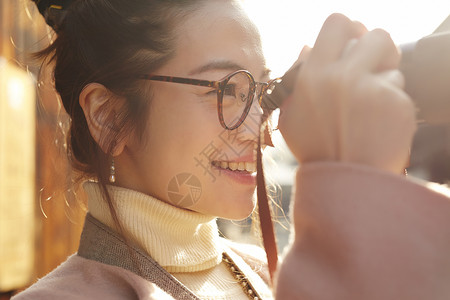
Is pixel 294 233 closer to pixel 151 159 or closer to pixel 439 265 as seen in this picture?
pixel 439 265

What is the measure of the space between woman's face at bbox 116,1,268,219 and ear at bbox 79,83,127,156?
84 mm

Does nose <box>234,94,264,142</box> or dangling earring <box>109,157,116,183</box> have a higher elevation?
nose <box>234,94,264,142</box>

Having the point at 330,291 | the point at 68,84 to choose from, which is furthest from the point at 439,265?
the point at 68,84

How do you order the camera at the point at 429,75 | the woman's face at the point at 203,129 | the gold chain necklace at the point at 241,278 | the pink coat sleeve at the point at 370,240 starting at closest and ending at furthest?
the pink coat sleeve at the point at 370,240 < the camera at the point at 429,75 < the woman's face at the point at 203,129 < the gold chain necklace at the point at 241,278

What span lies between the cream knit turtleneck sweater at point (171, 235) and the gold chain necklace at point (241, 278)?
0.04 feet

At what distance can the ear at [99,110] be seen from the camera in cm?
93

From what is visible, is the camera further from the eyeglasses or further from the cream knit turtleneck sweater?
the cream knit turtleneck sweater

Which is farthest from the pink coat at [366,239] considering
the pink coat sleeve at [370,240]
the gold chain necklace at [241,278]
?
the gold chain necklace at [241,278]

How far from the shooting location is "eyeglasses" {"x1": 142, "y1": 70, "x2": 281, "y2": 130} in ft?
2.84

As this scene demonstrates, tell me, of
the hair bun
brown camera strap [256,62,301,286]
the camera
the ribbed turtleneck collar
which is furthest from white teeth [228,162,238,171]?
the hair bun

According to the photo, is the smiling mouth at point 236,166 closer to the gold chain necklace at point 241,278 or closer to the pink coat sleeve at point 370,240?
the gold chain necklace at point 241,278

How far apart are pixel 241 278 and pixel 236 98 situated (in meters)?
0.41

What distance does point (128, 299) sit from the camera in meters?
0.78

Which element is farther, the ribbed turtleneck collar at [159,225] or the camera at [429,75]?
the ribbed turtleneck collar at [159,225]
